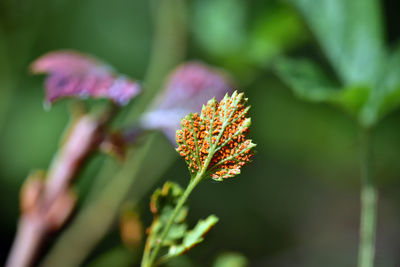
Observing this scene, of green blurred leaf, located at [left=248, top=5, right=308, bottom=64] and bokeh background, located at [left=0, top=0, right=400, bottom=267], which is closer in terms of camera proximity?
green blurred leaf, located at [left=248, top=5, right=308, bottom=64]

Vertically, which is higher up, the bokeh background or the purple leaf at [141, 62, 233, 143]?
the bokeh background

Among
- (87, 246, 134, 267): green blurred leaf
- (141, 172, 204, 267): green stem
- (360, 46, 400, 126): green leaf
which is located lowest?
(141, 172, 204, 267): green stem

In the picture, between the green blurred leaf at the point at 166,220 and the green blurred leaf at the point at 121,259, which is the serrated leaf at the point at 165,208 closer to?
the green blurred leaf at the point at 166,220

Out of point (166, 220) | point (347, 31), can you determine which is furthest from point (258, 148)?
point (166, 220)

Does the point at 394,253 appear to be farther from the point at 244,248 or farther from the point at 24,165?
the point at 24,165

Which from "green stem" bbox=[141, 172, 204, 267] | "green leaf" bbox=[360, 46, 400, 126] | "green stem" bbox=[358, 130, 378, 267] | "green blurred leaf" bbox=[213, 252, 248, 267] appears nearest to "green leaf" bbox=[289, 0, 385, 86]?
"green leaf" bbox=[360, 46, 400, 126]

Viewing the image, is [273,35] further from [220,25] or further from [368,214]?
[368,214]

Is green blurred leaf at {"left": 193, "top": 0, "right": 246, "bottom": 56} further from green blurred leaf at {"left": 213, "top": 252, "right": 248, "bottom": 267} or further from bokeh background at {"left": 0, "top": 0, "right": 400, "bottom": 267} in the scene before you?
green blurred leaf at {"left": 213, "top": 252, "right": 248, "bottom": 267}
